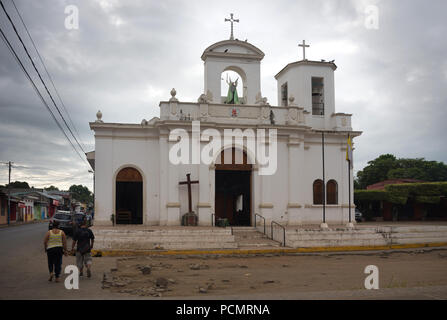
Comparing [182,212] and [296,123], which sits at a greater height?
[296,123]

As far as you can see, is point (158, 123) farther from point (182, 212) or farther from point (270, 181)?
point (270, 181)

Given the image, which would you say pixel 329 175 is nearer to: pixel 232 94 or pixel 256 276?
pixel 232 94

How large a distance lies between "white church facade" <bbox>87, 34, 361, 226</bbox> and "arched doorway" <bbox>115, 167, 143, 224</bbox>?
0.17 ft

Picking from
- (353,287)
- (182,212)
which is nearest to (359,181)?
(182,212)

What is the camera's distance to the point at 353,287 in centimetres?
1013

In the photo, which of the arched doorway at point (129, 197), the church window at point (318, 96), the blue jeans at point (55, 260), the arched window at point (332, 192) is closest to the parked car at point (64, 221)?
the arched doorway at point (129, 197)

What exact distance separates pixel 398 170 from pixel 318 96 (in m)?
39.2

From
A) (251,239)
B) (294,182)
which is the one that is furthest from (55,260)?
(294,182)

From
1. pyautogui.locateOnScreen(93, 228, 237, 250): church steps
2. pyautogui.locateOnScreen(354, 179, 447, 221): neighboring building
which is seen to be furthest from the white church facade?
pyautogui.locateOnScreen(354, 179, 447, 221): neighboring building

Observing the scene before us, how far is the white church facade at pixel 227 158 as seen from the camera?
2198cm

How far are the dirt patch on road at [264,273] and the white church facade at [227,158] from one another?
6259mm

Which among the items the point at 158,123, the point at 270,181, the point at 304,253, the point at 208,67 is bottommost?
the point at 304,253
